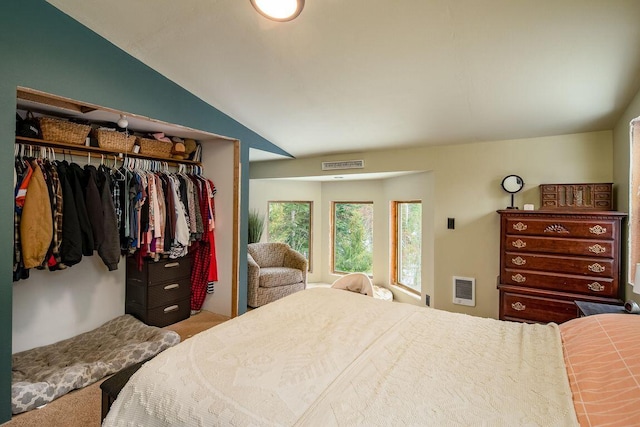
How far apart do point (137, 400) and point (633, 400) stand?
1.59 m

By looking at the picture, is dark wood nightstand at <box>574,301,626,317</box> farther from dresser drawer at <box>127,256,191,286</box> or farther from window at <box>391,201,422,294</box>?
dresser drawer at <box>127,256,191,286</box>

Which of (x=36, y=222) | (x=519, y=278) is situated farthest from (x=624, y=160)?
(x=36, y=222)

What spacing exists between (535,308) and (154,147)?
3739 mm

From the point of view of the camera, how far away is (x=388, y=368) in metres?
1.23

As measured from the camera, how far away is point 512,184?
120 inches

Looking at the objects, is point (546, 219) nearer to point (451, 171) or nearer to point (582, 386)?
point (451, 171)

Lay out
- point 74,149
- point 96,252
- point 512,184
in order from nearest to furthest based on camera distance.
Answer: point 74,149, point 96,252, point 512,184

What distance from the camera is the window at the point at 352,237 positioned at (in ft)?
17.1

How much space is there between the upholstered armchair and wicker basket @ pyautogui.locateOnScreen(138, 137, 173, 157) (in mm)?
1577

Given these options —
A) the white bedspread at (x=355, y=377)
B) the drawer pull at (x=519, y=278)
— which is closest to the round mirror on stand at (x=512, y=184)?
the drawer pull at (x=519, y=278)

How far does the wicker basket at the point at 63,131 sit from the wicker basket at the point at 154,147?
454 mm

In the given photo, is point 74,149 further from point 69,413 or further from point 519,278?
point 519,278

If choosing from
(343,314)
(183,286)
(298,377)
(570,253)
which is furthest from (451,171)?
(183,286)

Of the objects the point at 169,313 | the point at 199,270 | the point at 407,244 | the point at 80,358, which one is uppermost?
the point at 407,244
